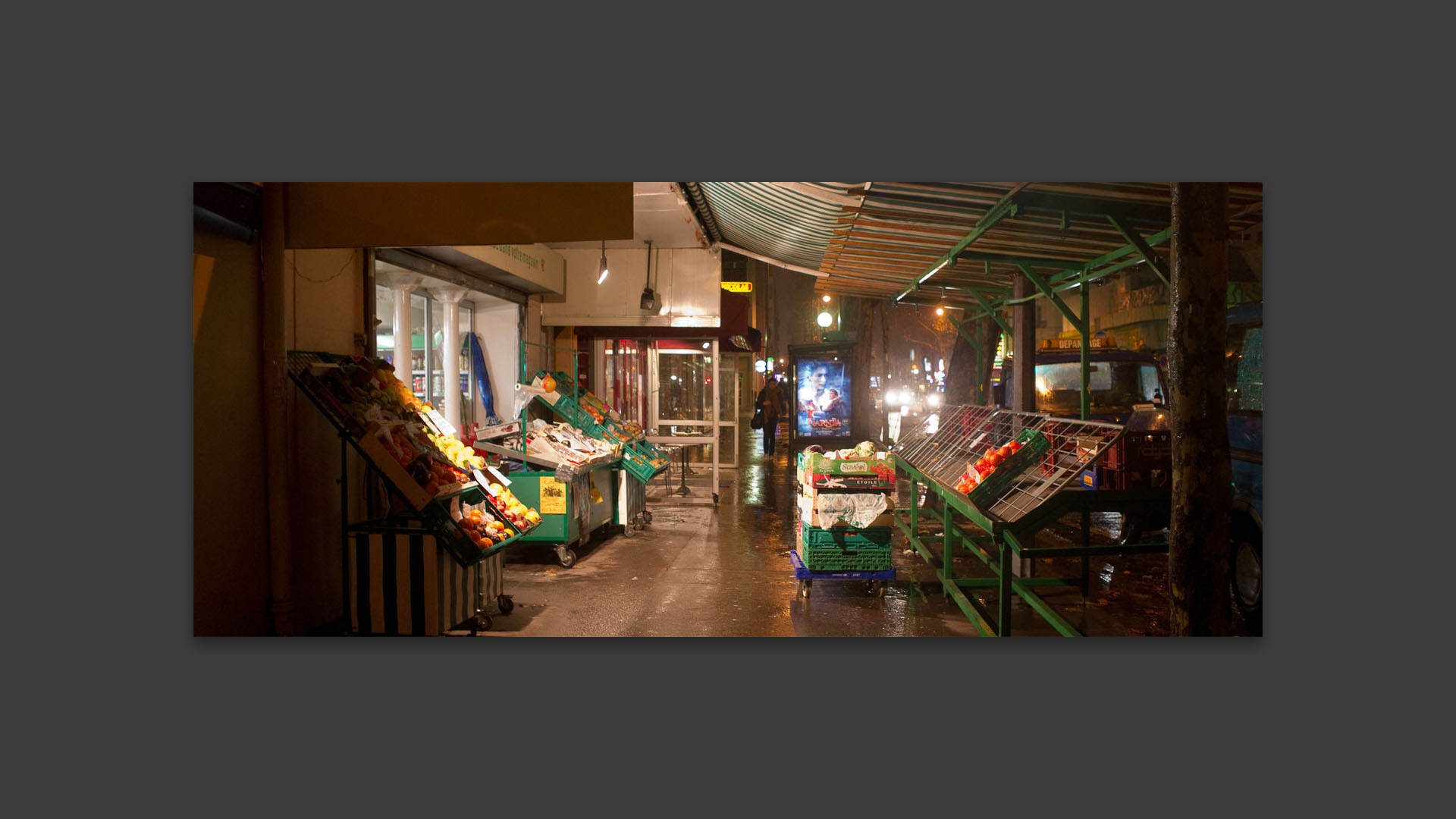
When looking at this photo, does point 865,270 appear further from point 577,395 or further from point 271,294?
point 271,294

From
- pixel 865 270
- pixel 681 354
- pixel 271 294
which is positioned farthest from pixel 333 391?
pixel 681 354

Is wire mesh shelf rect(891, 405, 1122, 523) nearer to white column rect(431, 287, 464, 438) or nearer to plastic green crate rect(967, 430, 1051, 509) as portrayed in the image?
plastic green crate rect(967, 430, 1051, 509)

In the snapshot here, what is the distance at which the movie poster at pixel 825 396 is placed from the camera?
Result: 18047 millimetres

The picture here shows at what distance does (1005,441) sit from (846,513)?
1.56 m

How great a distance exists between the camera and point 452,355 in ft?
30.7

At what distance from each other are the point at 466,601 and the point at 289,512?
4.21ft

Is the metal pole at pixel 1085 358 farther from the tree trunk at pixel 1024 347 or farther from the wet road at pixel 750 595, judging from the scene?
the wet road at pixel 750 595

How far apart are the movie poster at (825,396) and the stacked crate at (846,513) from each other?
11.6 m

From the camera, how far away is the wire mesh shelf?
5234mm

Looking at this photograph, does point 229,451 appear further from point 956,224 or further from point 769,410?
point 769,410

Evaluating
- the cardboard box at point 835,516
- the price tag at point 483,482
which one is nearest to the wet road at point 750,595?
the cardboard box at point 835,516

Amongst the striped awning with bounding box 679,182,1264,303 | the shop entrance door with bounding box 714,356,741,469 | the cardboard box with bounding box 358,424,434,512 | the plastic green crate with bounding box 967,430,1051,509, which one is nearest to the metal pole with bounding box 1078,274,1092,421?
the striped awning with bounding box 679,182,1264,303

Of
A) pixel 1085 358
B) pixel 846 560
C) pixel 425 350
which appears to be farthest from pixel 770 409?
pixel 1085 358

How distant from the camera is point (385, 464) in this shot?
516 cm
